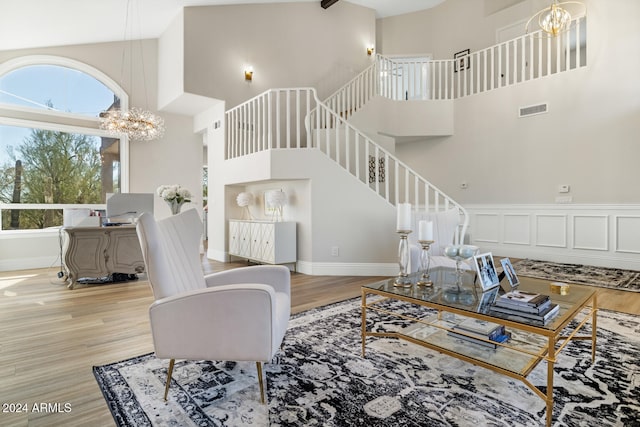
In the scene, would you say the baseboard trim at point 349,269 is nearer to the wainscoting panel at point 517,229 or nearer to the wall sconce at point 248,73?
the wainscoting panel at point 517,229

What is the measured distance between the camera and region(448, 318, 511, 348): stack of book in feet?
6.25

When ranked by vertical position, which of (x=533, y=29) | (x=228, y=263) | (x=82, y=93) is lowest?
(x=228, y=263)

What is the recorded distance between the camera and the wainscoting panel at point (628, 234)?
4.94 m

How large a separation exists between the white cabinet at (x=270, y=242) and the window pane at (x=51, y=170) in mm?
2970

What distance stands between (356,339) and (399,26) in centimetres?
850

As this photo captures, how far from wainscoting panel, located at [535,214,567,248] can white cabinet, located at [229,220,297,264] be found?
4.41 meters

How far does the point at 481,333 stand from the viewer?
1.96m

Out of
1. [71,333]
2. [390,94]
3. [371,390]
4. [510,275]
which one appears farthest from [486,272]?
[390,94]

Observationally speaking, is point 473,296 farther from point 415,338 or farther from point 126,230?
point 126,230

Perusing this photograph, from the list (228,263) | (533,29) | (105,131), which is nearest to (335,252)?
(228,263)

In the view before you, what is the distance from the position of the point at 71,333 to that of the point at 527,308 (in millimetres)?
3190

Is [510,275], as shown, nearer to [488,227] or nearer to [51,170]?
[488,227]

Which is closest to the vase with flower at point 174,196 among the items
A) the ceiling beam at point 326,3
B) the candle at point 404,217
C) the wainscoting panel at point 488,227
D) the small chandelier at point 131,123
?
the small chandelier at point 131,123

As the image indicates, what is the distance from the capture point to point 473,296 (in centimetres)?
194
